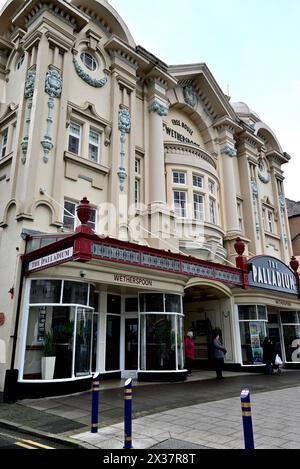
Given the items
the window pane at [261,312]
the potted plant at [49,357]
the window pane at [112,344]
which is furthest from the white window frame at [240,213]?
the potted plant at [49,357]

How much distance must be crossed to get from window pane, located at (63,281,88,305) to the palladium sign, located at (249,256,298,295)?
26.8 ft

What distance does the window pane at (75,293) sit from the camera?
464 inches

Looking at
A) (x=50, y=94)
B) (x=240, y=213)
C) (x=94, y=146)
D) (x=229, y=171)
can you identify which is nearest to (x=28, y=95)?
(x=50, y=94)

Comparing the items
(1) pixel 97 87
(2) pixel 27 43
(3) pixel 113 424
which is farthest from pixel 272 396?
(2) pixel 27 43

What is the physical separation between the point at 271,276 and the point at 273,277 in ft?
0.60

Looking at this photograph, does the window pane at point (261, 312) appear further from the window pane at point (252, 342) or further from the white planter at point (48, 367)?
the white planter at point (48, 367)

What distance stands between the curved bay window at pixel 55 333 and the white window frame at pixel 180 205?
26.9ft

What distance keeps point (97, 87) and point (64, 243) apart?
30.9ft

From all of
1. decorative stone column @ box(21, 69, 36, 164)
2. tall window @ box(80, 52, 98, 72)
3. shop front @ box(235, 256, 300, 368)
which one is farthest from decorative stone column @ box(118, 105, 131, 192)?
shop front @ box(235, 256, 300, 368)

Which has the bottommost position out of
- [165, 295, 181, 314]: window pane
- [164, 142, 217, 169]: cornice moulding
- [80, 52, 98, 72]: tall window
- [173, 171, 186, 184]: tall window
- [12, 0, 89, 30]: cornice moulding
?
[165, 295, 181, 314]: window pane

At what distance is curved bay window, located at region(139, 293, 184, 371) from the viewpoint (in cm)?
1410

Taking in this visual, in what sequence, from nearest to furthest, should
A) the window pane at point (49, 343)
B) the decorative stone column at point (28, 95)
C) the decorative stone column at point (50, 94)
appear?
1. the window pane at point (49, 343)
2. the decorative stone column at point (50, 94)
3. the decorative stone column at point (28, 95)

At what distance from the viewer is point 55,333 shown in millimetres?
11484

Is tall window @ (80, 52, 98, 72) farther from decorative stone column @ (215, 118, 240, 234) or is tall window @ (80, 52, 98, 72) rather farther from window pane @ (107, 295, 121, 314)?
window pane @ (107, 295, 121, 314)
